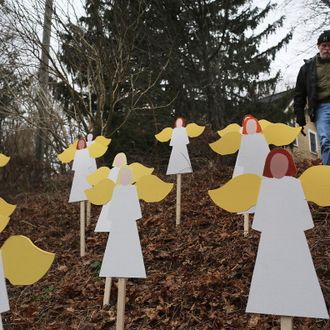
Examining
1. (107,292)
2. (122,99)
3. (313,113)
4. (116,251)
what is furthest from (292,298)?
(122,99)

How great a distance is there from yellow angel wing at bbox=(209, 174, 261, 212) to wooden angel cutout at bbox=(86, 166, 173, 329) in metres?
0.82

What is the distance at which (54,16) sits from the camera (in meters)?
9.39

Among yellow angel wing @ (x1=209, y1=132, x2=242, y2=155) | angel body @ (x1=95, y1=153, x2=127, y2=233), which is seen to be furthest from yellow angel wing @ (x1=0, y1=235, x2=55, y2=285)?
yellow angel wing @ (x1=209, y1=132, x2=242, y2=155)

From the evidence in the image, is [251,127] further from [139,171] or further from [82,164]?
[82,164]

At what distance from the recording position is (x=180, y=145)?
5.70 metres

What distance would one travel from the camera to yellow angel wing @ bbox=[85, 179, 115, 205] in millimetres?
3652

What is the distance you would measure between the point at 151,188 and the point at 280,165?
1206 mm

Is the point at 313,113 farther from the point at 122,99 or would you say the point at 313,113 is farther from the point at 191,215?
the point at 122,99

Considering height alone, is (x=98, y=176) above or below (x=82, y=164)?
below

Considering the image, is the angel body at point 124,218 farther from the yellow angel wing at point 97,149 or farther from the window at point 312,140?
the window at point 312,140

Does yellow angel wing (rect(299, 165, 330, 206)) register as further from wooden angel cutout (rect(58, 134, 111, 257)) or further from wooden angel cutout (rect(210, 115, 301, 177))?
wooden angel cutout (rect(58, 134, 111, 257))

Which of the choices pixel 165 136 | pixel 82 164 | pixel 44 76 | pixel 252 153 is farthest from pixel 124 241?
pixel 44 76

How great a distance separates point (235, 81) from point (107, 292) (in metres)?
8.35

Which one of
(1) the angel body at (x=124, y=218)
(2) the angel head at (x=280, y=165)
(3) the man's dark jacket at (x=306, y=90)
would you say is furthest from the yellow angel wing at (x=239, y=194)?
(3) the man's dark jacket at (x=306, y=90)
